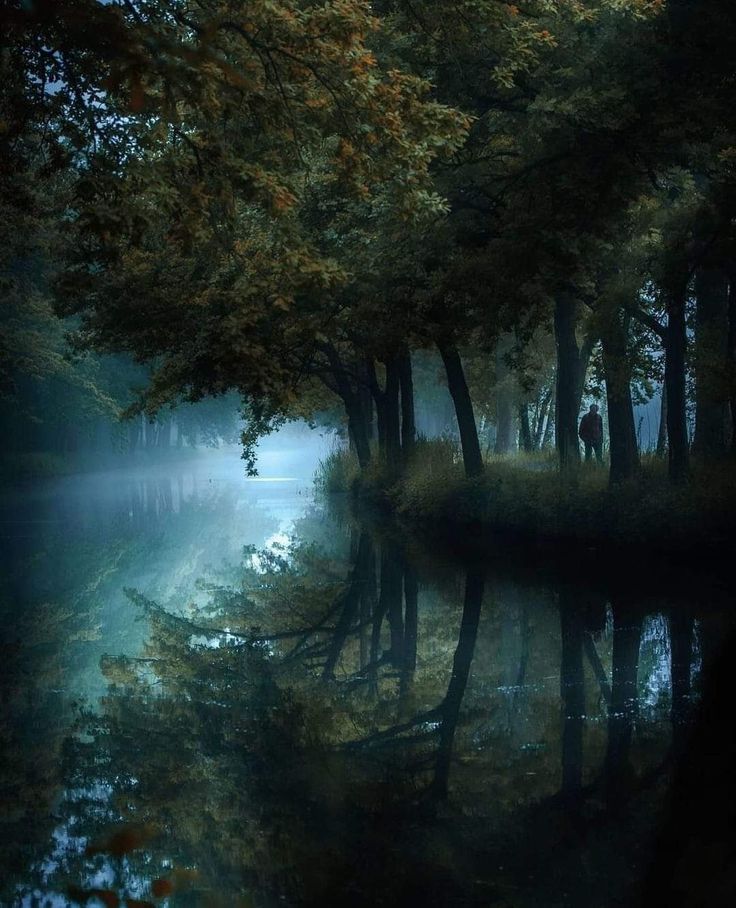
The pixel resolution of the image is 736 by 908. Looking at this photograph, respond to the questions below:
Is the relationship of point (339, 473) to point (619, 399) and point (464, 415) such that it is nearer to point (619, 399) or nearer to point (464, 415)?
point (464, 415)

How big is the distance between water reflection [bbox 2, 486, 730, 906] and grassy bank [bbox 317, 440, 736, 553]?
4715mm

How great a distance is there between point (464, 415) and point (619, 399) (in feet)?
19.8

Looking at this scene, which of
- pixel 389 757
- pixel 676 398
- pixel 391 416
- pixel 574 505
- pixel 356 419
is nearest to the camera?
pixel 389 757

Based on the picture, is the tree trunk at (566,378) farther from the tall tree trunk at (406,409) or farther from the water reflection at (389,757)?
the water reflection at (389,757)

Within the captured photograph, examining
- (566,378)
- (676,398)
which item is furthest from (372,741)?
(566,378)

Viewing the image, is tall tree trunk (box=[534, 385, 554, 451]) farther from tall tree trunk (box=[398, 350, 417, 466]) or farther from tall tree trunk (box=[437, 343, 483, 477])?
tall tree trunk (box=[437, 343, 483, 477])

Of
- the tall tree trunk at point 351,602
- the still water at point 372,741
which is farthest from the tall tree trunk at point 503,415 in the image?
the still water at point 372,741

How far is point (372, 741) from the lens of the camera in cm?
903

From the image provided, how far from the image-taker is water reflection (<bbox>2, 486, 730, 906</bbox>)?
235 inches

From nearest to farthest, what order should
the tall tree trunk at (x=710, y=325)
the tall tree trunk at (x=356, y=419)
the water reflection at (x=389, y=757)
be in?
the water reflection at (x=389, y=757) < the tall tree trunk at (x=710, y=325) < the tall tree trunk at (x=356, y=419)

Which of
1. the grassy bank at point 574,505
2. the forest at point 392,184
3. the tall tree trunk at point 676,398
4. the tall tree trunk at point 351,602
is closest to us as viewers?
the forest at point 392,184

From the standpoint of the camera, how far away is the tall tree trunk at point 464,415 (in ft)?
96.6

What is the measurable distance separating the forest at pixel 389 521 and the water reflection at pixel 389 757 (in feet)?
0.13

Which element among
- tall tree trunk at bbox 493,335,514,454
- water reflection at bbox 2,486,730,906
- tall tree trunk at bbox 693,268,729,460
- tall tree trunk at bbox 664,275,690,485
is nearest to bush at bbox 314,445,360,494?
tall tree trunk at bbox 493,335,514,454
